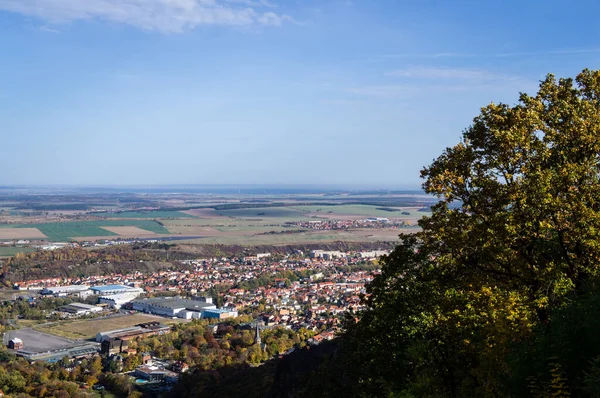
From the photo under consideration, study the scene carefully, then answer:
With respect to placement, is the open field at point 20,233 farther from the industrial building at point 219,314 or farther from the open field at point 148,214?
the industrial building at point 219,314

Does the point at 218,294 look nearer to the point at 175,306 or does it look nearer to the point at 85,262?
the point at 175,306

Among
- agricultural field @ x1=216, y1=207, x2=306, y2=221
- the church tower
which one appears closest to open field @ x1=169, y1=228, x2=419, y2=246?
agricultural field @ x1=216, y1=207, x2=306, y2=221

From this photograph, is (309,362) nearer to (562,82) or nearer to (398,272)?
(398,272)

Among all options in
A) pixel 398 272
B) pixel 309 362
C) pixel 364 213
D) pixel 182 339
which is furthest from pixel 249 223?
pixel 398 272

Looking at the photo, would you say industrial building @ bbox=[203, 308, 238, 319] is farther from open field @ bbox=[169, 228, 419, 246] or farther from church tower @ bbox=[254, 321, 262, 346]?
open field @ bbox=[169, 228, 419, 246]

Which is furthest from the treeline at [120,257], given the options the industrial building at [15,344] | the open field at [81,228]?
the industrial building at [15,344]

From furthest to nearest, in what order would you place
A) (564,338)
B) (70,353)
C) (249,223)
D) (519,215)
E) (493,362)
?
1. (249,223)
2. (70,353)
3. (519,215)
4. (493,362)
5. (564,338)
